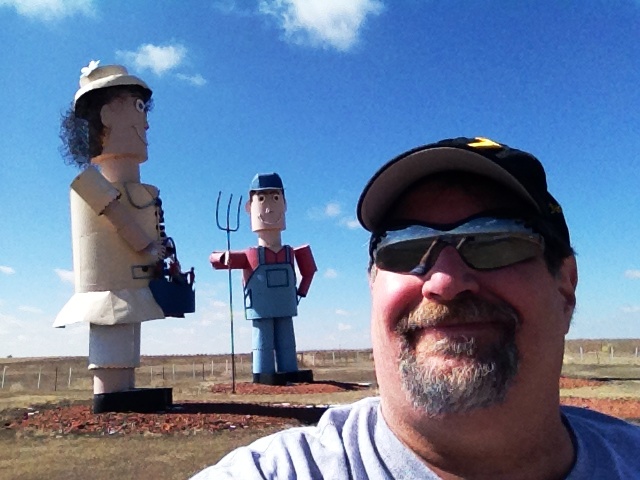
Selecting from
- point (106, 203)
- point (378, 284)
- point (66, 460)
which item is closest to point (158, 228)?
point (106, 203)

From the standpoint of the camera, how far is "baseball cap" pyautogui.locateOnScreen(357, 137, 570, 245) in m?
1.62

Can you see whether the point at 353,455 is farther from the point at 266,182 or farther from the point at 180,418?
the point at 266,182

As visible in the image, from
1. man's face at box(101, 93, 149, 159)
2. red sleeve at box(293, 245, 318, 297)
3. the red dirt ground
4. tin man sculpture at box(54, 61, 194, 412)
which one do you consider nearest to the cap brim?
the red dirt ground

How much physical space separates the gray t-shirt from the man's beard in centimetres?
14

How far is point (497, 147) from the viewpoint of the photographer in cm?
166

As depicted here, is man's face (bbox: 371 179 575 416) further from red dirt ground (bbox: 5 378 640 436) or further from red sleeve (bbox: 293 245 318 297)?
red sleeve (bbox: 293 245 318 297)

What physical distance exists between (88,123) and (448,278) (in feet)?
30.0

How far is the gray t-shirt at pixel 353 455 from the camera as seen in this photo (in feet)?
4.79

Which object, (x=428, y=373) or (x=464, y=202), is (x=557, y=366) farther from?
(x=464, y=202)

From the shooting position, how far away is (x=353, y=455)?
1515 mm

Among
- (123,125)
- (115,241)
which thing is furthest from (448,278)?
(123,125)

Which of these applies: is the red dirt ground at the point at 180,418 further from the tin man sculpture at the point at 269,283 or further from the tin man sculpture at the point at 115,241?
the tin man sculpture at the point at 269,283

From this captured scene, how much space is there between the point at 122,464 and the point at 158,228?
4.41 meters

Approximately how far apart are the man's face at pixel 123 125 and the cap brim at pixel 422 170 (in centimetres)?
846
